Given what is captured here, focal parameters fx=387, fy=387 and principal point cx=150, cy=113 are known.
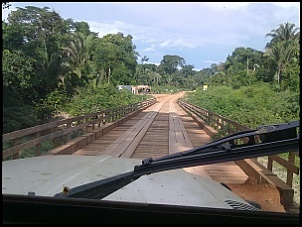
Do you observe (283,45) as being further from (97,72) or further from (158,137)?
(158,137)

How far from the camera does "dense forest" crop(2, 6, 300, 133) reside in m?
2.00

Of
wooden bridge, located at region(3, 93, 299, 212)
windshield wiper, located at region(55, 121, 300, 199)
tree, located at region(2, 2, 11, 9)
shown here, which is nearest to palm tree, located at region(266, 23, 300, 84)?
windshield wiper, located at region(55, 121, 300, 199)

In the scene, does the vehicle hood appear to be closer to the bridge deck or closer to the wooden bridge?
the wooden bridge

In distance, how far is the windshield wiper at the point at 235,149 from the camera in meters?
1.47

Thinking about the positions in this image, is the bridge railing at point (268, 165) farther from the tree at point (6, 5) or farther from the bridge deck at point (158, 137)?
the tree at point (6, 5)

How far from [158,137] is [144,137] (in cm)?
17

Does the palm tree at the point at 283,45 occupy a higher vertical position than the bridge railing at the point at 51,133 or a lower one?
higher

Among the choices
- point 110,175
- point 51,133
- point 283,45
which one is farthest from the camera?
point 51,133

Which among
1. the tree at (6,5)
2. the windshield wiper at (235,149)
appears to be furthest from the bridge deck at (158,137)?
the tree at (6,5)

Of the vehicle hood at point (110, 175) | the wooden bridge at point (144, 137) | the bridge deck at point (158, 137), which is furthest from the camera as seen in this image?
the bridge deck at point (158, 137)

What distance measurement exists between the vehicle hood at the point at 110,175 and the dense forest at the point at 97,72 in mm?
271

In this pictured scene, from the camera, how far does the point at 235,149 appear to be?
1.54m

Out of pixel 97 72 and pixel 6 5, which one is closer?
pixel 6 5

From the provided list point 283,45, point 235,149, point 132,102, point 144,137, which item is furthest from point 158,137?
point 235,149
